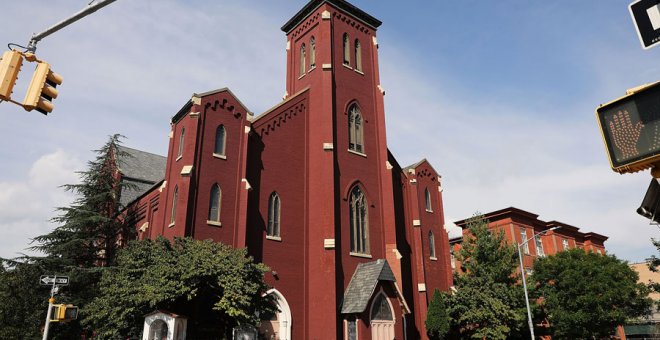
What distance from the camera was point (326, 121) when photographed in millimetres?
27297

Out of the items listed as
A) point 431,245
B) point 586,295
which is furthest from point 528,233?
point 431,245

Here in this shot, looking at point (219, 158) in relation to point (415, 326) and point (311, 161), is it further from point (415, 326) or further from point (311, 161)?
point (415, 326)

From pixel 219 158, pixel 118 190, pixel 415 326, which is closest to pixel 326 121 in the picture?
pixel 219 158

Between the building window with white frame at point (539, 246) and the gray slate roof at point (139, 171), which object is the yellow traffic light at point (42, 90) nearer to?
the gray slate roof at point (139, 171)

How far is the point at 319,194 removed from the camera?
84.6ft

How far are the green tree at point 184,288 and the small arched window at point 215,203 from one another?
2.95 metres

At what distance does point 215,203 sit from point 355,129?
35.4 feet

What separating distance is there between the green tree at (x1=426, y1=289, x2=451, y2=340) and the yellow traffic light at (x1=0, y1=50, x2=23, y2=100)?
2477 centimetres

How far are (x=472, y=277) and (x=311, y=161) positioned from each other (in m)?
13.1

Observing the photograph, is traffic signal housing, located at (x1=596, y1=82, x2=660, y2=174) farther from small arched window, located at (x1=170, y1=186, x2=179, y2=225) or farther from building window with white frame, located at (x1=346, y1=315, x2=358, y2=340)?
small arched window, located at (x1=170, y1=186, x2=179, y2=225)

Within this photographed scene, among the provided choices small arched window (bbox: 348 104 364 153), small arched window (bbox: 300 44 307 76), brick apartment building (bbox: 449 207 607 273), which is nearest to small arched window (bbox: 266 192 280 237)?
small arched window (bbox: 348 104 364 153)

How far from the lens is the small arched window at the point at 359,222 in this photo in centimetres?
2666

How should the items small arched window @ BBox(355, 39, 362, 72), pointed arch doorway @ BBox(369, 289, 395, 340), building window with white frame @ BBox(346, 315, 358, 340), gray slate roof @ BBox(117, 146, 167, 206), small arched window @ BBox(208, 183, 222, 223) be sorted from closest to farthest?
small arched window @ BBox(208, 183, 222, 223) < building window with white frame @ BBox(346, 315, 358, 340) < pointed arch doorway @ BBox(369, 289, 395, 340) < small arched window @ BBox(355, 39, 362, 72) < gray slate roof @ BBox(117, 146, 167, 206)

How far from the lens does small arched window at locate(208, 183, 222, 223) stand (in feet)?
73.9
